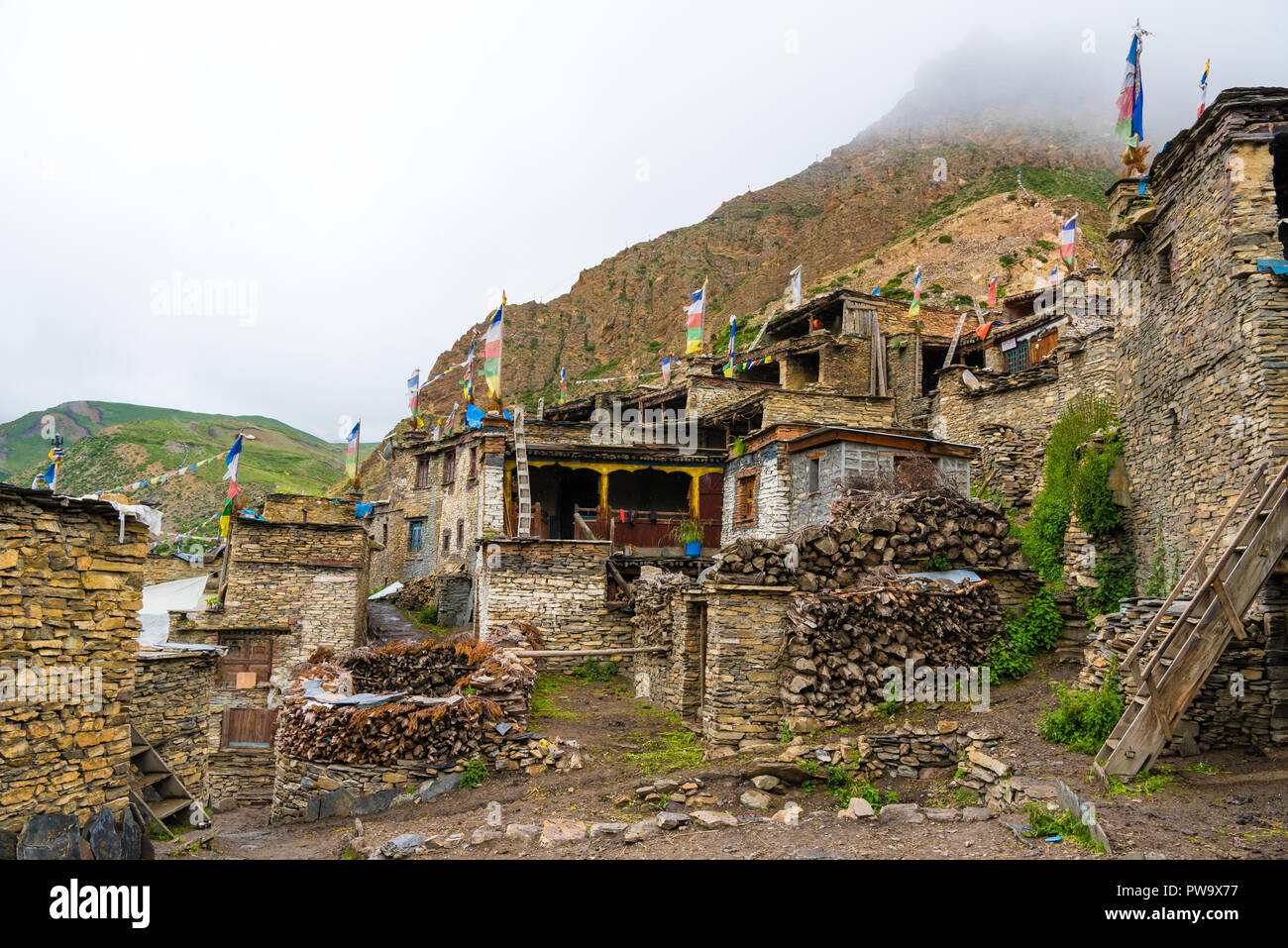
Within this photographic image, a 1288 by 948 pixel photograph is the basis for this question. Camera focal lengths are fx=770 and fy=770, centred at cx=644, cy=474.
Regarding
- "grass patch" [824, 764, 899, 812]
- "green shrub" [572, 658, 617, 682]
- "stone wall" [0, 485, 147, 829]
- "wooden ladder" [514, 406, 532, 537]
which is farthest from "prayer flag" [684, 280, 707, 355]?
"stone wall" [0, 485, 147, 829]

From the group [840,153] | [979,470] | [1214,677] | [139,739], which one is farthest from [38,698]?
[840,153]

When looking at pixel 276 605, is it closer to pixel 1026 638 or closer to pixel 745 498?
pixel 745 498

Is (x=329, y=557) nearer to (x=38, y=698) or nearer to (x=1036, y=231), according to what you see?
(x=38, y=698)

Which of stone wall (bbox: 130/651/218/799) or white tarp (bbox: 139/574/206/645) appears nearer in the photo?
stone wall (bbox: 130/651/218/799)

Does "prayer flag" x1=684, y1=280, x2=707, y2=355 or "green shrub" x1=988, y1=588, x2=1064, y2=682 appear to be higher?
"prayer flag" x1=684, y1=280, x2=707, y2=355

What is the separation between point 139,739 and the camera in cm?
1099

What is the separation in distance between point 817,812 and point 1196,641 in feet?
15.5

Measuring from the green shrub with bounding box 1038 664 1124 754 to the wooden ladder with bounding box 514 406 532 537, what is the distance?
52.5 feet

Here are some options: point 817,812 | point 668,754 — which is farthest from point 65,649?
point 817,812

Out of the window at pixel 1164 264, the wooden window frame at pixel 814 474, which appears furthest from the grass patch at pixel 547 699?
the window at pixel 1164 264

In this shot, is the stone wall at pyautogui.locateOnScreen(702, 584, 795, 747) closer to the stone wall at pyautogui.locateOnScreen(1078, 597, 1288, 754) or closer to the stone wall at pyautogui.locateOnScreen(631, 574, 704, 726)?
the stone wall at pyautogui.locateOnScreen(631, 574, 704, 726)

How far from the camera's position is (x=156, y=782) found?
1080 centimetres

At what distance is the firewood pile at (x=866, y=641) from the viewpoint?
40.0 feet

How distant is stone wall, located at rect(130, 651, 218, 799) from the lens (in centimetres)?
1220
